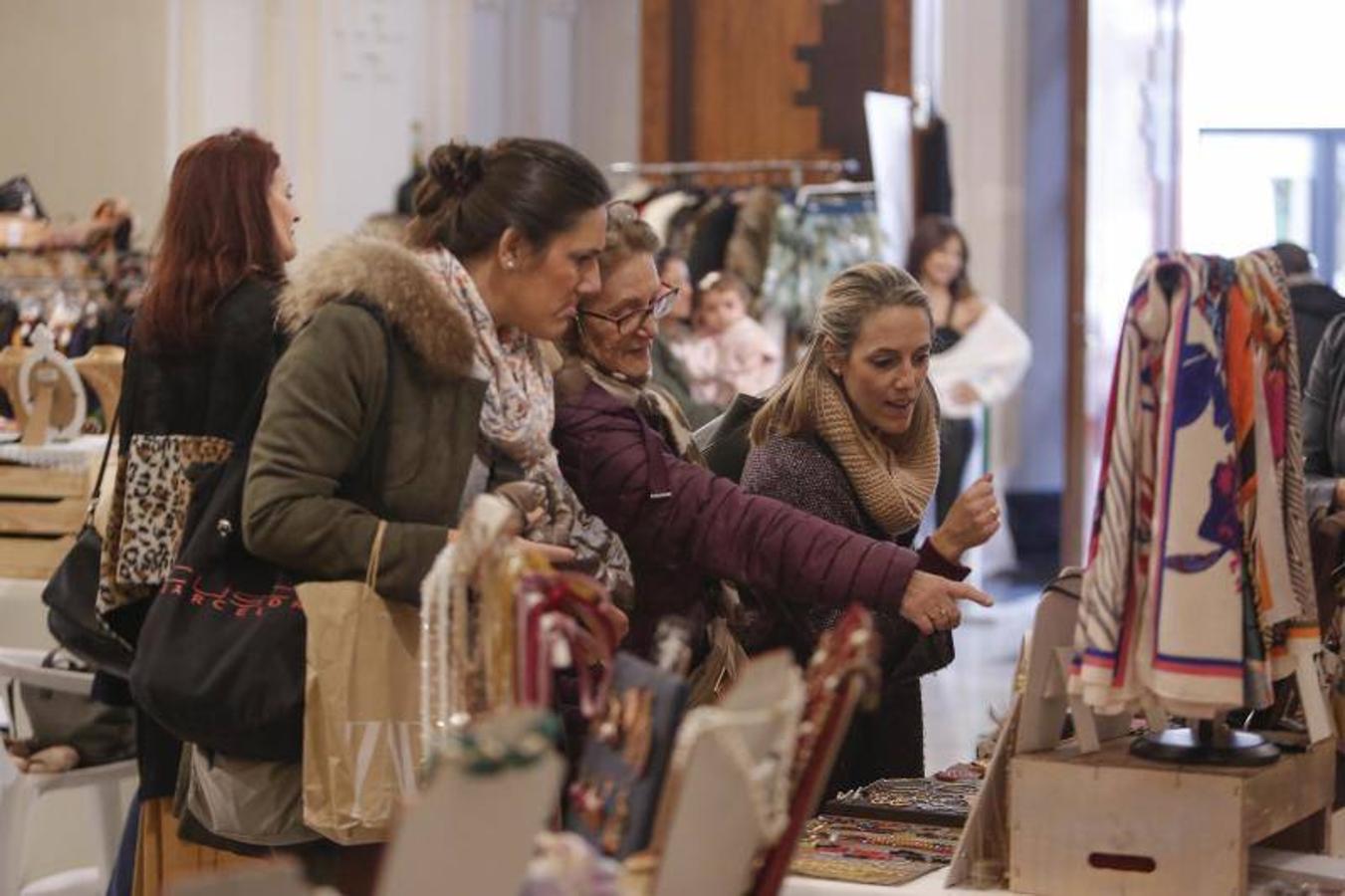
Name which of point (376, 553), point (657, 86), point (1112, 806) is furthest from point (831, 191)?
point (1112, 806)

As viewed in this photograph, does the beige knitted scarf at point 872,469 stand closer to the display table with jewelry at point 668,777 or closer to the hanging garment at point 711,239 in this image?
the display table with jewelry at point 668,777

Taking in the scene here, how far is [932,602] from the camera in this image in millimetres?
3025

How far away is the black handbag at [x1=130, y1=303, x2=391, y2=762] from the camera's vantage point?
2844 millimetres

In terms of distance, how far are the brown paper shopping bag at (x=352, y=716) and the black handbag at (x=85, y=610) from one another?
0.96 m

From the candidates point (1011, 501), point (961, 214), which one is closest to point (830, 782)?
point (961, 214)

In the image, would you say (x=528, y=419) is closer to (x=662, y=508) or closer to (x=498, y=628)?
(x=662, y=508)

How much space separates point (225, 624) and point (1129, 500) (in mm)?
1115

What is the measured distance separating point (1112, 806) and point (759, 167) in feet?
24.7

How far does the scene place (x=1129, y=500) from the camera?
Result: 2.54 m

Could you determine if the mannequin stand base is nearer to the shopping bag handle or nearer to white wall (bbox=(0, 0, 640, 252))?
the shopping bag handle

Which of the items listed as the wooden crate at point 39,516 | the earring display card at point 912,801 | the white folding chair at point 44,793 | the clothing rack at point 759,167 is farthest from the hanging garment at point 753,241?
the earring display card at point 912,801

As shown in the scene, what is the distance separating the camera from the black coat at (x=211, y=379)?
11.2 feet

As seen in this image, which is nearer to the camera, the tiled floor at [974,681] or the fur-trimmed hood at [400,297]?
the fur-trimmed hood at [400,297]

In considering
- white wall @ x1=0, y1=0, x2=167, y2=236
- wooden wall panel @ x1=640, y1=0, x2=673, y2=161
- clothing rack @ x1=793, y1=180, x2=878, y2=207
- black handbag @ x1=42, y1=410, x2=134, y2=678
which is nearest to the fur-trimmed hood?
black handbag @ x1=42, y1=410, x2=134, y2=678
